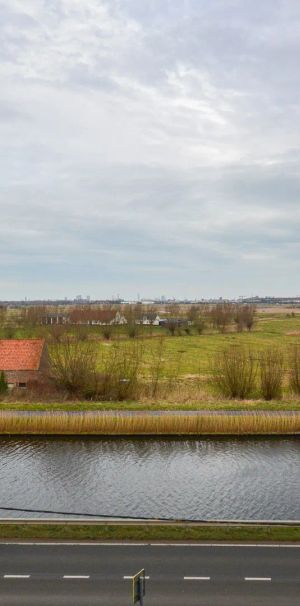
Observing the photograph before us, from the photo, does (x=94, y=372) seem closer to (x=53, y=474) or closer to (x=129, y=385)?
(x=129, y=385)

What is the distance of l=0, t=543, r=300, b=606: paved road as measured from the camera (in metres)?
13.8

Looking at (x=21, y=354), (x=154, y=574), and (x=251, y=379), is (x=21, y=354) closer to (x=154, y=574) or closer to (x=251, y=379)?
(x=251, y=379)

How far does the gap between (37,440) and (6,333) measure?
4147 cm

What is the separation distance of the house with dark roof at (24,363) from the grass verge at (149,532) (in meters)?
24.2

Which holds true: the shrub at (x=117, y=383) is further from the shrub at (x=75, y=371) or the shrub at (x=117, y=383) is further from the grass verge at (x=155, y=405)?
the grass verge at (x=155, y=405)

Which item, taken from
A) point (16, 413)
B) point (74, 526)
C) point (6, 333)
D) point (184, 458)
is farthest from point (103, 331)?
point (74, 526)

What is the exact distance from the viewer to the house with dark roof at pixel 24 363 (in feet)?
139

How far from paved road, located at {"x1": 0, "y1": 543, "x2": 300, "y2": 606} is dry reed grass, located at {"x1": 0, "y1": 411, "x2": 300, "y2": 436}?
718 inches

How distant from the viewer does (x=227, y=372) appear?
42312mm

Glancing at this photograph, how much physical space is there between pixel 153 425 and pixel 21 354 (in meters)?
14.1

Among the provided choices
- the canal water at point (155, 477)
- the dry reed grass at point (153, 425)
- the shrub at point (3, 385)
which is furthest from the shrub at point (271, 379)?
the shrub at point (3, 385)

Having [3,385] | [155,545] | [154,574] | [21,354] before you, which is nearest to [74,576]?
[154,574]

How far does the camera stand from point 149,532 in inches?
714

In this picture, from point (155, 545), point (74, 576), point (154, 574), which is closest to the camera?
point (74, 576)
